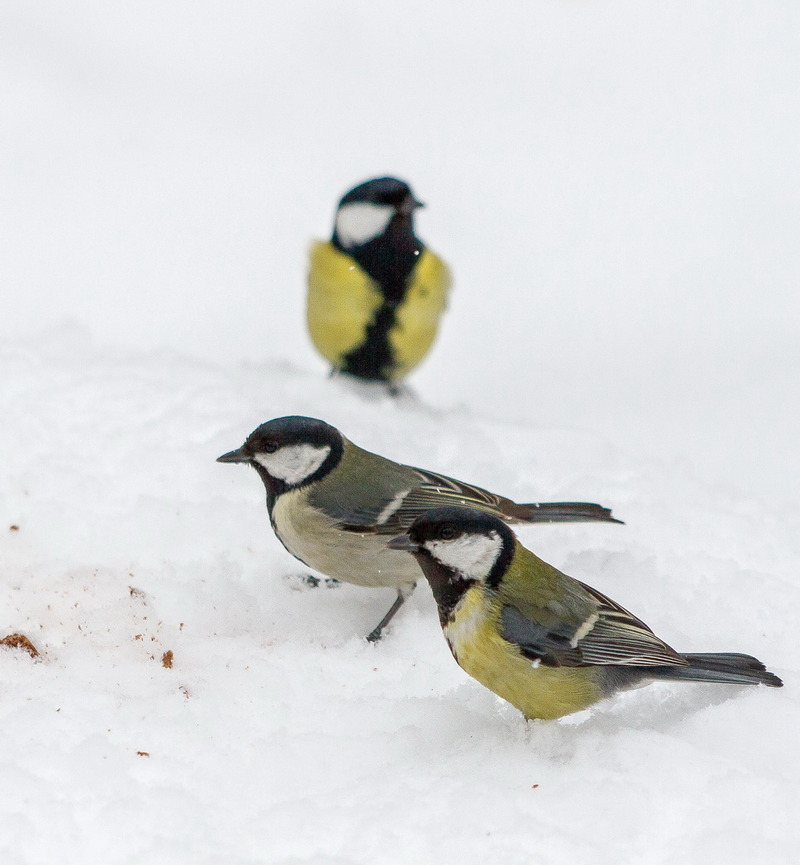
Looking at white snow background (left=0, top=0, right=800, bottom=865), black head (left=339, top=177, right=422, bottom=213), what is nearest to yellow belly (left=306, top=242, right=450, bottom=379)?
black head (left=339, top=177, right=422, bottom=213)

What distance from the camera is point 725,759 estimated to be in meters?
2.16

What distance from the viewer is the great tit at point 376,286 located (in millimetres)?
4668

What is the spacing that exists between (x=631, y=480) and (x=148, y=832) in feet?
7.34

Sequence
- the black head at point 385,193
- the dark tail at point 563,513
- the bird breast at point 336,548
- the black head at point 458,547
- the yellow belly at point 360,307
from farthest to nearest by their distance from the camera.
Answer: the yellow belly at point 360,307, the black head at point 385,193, the dark tail at point 563,513, the bird breast at point 336,548, the black head at point 458,547

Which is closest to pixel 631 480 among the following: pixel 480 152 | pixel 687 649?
pixel 687 649

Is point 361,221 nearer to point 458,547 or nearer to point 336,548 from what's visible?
point 336,548

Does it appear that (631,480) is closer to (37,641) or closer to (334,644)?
(334,644)

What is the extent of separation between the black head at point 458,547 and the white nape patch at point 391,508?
1.70 feet

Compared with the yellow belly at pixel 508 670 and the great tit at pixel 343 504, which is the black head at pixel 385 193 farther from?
the yellow belly at pixel 508 670

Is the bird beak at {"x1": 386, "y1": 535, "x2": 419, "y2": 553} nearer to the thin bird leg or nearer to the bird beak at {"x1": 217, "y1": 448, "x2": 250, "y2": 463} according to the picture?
the thin bird leg

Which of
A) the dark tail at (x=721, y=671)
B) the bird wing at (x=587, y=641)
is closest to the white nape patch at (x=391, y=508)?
the bird wing at (x=587, y=641)

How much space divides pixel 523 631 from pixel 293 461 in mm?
Result: 887

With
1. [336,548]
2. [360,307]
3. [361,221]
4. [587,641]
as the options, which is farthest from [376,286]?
[587,641]

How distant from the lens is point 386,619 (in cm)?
280
